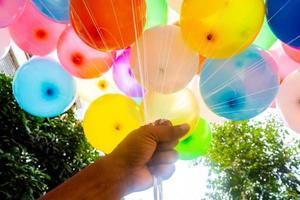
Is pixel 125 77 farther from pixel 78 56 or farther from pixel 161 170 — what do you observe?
pixel 161 170

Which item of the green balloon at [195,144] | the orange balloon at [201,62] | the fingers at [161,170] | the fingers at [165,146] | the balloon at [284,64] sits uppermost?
the fingers at [165,146]

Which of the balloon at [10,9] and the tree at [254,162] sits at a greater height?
the balloon at [10,9]

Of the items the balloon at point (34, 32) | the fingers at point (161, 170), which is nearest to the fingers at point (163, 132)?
the fingers at point (161, 170)

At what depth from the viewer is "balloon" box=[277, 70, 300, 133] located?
6.43 feet

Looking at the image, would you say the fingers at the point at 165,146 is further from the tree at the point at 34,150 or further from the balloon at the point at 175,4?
the tree at the point at 34,150

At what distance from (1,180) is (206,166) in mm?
5563

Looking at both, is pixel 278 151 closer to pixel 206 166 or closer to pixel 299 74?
pixel 206 166

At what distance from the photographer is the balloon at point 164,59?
1717mm

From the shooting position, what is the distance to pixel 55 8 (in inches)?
75.3

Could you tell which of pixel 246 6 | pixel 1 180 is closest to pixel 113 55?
pixel 246 6

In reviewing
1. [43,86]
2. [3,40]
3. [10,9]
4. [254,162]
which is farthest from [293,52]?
[254,162]

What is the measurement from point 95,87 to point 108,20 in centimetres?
84

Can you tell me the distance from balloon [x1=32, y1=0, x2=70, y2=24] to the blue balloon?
3.07 ft

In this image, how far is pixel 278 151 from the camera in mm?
7750
